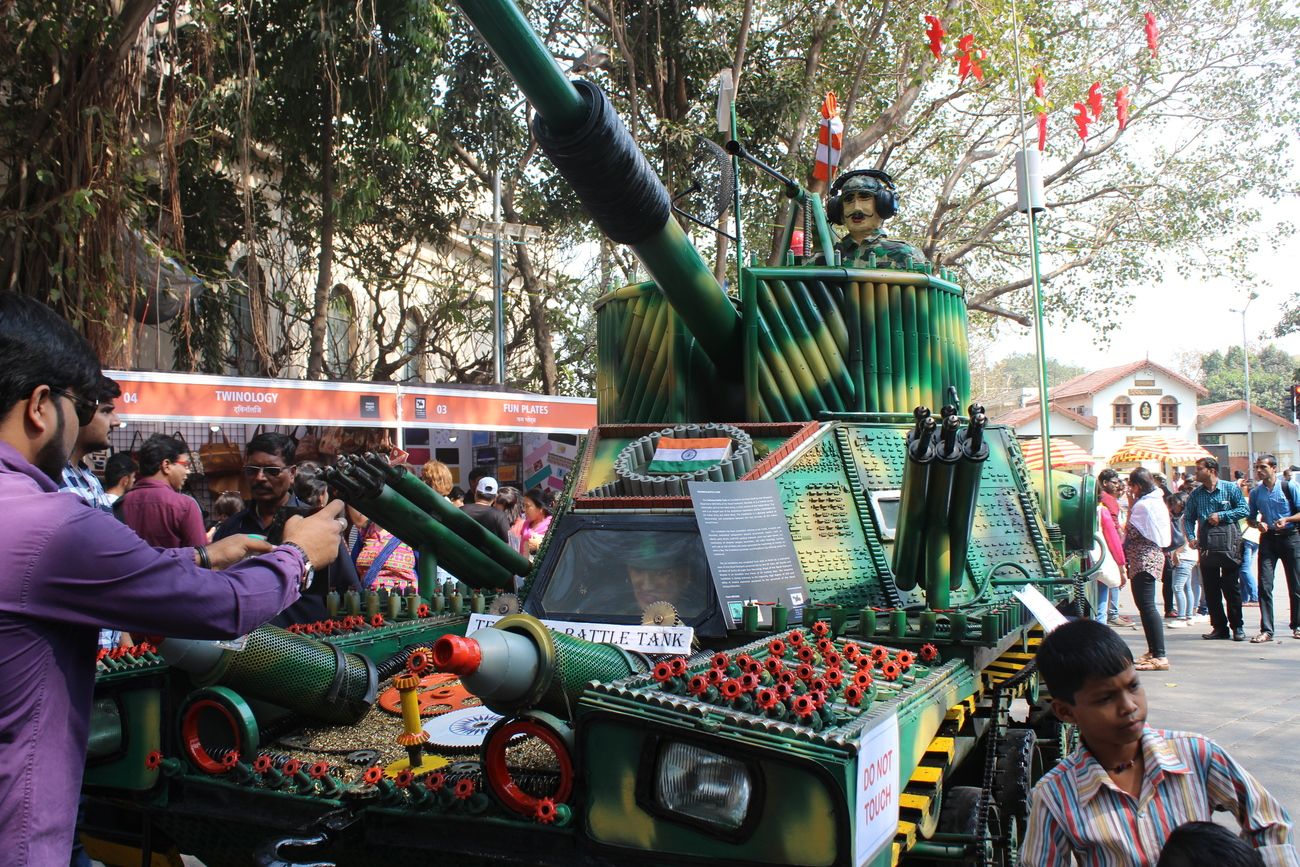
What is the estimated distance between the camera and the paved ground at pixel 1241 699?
22.8 ft

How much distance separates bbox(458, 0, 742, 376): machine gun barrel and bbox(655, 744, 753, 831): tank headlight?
2.02 m

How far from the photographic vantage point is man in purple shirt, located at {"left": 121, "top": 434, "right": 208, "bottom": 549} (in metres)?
6.21

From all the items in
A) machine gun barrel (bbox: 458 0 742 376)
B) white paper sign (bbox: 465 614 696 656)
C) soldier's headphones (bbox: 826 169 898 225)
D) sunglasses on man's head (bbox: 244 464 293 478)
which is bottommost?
white paper sign (bbox: 465 614 696 656)

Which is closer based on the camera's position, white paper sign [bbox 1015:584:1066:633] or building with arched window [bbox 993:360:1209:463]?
white paper sign [bbox 1015:584:1066:633]

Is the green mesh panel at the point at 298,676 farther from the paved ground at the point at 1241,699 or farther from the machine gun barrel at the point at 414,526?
the paved ground at the point at 1241,699

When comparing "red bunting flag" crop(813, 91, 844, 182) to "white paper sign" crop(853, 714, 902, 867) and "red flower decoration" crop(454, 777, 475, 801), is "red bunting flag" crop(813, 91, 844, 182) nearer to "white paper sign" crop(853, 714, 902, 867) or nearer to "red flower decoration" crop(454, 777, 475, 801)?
"white paper sign" crop(853, 714, 902, 867)

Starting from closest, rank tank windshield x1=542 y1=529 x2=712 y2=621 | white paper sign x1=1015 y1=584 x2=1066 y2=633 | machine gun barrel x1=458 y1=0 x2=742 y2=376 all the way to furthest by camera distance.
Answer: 1. machine gun barrel x1=458 y1=0 x2=742 y2=376
2. white paper sign x1=1015 y1=584 x2=1066 y2=633
3. tank windshield x1=542 y1=529 x2=712 y2=621

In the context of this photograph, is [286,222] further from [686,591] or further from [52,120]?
[686,591]

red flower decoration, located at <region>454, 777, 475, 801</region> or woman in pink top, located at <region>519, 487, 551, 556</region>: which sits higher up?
woman in pink top, located at <region>519, 487, 551, 556</region>

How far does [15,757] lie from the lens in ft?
7.27

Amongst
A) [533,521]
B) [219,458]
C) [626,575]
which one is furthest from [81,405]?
[219,458]

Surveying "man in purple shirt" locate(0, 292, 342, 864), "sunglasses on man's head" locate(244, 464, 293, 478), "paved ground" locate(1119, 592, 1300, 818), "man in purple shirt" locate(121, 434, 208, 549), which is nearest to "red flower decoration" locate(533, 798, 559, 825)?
"man in purple shirt" locate(0, 292, 342, 864)

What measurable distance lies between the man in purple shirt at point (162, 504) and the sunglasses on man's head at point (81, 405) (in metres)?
3.80

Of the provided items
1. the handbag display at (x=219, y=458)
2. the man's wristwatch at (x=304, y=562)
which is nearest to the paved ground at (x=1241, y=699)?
the man's wristwatch at (x=304, y=562)
